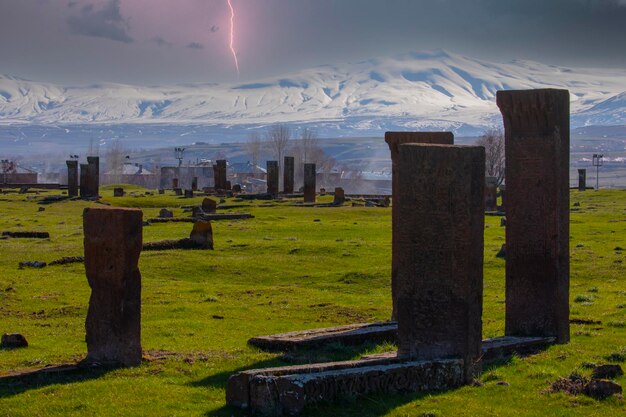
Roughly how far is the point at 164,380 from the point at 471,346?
403 cm

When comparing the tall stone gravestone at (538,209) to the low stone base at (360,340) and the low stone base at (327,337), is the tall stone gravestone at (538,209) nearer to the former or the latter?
the low stone base at (360,340)

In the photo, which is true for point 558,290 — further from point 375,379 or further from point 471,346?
point 375,379

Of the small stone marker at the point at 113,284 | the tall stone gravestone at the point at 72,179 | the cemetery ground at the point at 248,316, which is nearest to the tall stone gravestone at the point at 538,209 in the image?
the cemetery ground at the point at 248,316

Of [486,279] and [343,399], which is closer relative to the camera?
[343,399]

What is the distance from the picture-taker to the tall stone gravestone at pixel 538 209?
1823cm

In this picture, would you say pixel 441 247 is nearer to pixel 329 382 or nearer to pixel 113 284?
pixel 329 382

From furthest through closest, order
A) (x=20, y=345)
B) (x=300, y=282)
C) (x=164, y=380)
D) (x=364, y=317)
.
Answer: (x=300, y=282) → (x=364, y=317) → (x=20, y=345) → (x=164, y=380)

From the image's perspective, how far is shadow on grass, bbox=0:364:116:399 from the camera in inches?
546

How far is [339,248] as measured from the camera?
34.4 meters

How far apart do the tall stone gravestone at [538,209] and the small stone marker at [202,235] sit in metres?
16.6

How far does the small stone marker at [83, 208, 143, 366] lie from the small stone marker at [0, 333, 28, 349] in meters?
2.43

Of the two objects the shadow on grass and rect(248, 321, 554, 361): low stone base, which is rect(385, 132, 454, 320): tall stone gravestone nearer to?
rect(248, 321, 554, 361): low stone base

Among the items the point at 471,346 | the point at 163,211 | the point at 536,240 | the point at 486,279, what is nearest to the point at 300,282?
the point at 486,279


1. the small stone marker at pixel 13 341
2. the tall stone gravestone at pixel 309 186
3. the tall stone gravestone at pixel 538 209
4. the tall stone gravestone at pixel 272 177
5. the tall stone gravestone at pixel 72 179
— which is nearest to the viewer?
the small stone marker at pixel 13 341
